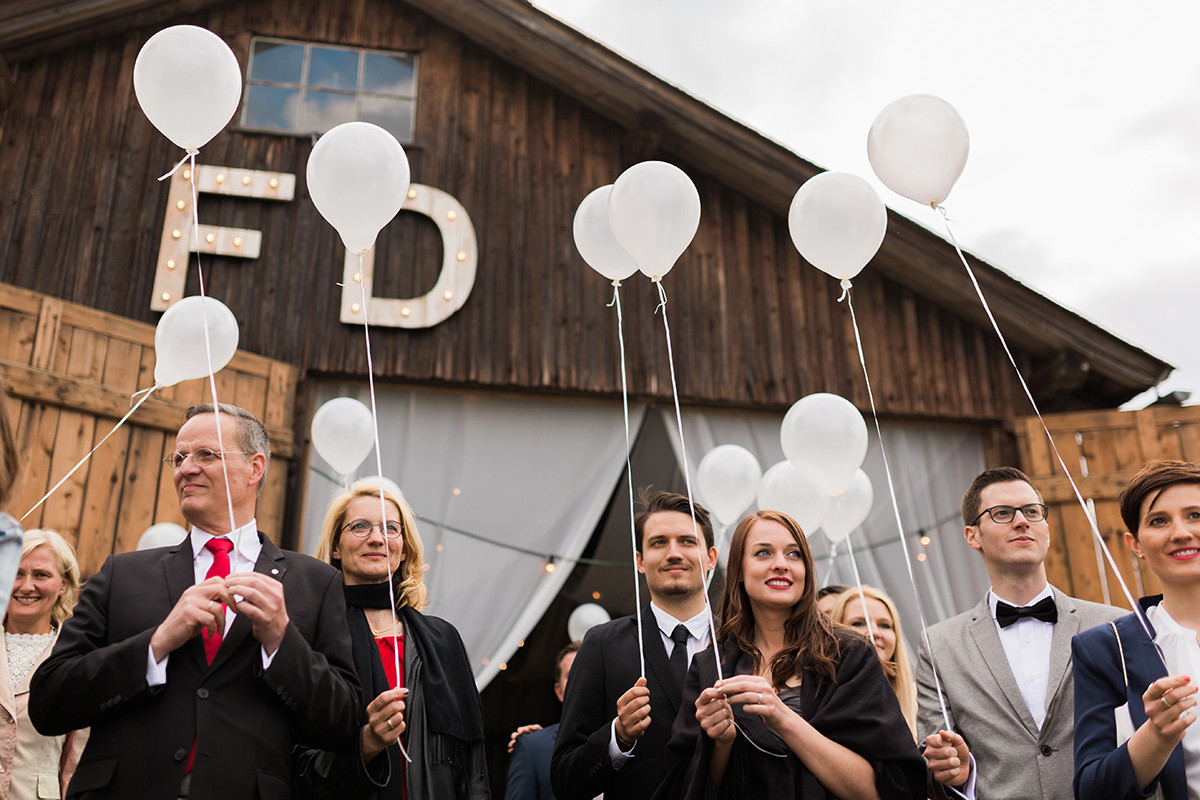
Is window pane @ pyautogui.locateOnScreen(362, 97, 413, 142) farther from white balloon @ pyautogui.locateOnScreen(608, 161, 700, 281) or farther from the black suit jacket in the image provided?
the black suit jacket

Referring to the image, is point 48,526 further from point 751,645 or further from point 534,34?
point 534,34

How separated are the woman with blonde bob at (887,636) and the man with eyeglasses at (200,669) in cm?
235

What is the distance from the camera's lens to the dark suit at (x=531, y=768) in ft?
14.3

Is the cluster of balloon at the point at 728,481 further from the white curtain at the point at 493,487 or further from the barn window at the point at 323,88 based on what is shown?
the barn window at the point at 323,88

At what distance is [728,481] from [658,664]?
88.1 inches

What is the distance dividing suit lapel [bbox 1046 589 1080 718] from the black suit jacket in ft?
3.57

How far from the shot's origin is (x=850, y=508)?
5344 millimetres

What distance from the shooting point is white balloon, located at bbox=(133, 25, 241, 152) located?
133 inches

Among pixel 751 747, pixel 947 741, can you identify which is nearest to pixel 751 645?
pixel 751 747

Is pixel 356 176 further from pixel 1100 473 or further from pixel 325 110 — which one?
pixel 1100 473

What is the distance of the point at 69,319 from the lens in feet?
17.3

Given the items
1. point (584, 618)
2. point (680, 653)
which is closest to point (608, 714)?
point (680, 653)

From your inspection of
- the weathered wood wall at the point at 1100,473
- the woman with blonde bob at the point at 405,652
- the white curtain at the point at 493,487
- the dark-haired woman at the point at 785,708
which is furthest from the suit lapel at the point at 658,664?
the weathered wood wall at the point at 1100,473

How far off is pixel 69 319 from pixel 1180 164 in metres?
14.2
